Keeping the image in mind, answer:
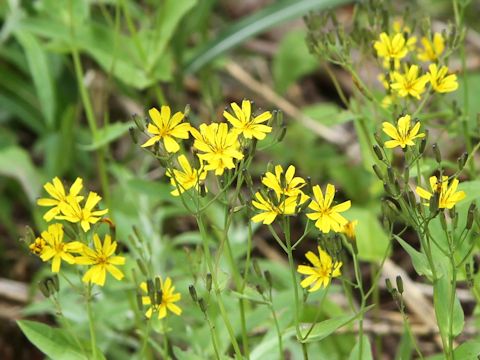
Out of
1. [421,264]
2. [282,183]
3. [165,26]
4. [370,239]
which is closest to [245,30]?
[165,26]

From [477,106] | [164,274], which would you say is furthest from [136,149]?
[477,106]

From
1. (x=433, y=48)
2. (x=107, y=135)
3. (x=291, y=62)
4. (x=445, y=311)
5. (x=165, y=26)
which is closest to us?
(x=445, y=311)

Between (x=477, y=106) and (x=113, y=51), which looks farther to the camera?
(x=477, y=106)

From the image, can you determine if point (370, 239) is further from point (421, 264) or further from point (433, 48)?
point (421, 264)

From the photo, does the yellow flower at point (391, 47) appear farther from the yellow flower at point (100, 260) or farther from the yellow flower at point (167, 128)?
the yellow flower at point (100, 260)

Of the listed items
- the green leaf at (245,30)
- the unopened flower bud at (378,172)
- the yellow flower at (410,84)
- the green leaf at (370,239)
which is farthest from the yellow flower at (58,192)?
the green leaf at (245,30)

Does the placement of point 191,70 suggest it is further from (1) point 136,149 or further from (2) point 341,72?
(2) point 341,72
